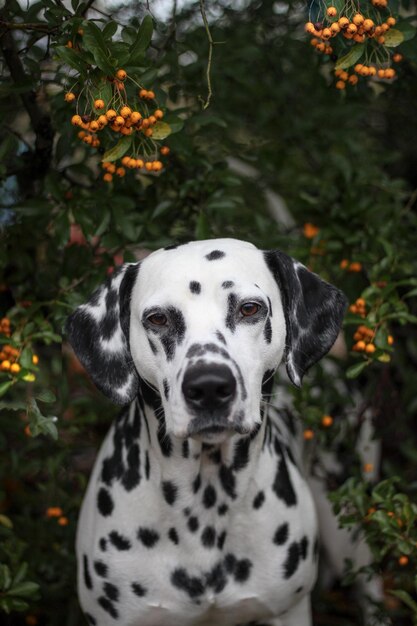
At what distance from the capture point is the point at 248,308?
8.56 feet

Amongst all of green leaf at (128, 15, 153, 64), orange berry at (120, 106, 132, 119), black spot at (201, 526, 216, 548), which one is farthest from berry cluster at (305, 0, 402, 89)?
black spot at (201, 526, 216, 548)

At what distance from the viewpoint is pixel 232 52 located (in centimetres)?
391

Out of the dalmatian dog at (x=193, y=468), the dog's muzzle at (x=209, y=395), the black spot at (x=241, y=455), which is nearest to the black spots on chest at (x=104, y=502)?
the dalmatian dog at (x=193, y=468)

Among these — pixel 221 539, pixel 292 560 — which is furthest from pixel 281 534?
pixel 221 539

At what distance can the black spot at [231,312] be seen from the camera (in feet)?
8.39

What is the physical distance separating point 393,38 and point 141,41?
33.2 inches

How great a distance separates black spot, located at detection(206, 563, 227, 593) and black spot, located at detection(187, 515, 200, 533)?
15 centimetres

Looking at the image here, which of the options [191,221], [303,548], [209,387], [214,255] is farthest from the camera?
[191,221]

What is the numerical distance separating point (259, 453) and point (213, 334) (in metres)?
0.68

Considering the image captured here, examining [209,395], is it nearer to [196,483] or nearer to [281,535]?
[196,483]

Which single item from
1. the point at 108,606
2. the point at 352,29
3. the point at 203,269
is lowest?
the point at 108,606

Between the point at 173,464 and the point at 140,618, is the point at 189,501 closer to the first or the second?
the point at 173,464

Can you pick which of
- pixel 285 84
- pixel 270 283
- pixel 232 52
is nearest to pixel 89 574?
pixel 270 283

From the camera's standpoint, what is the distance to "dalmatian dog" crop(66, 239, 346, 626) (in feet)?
8.66
